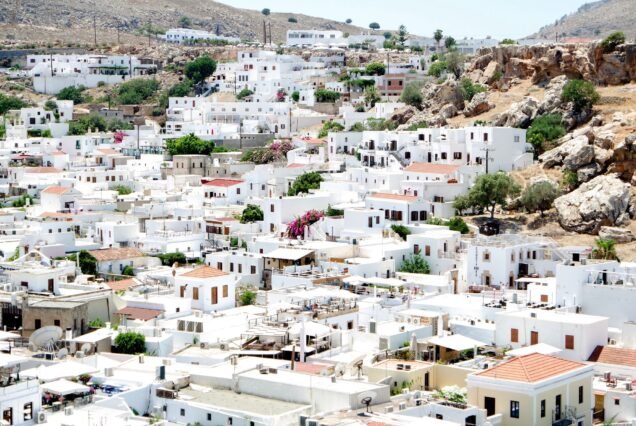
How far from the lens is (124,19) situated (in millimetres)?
146750

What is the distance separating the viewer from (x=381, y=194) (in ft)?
168

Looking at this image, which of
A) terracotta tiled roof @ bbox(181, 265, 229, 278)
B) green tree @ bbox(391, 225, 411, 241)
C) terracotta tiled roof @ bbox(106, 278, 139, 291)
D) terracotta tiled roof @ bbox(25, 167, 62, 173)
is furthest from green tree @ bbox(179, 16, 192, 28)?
terracotta tiled roof @ bbox(181, 265, 229, 278)

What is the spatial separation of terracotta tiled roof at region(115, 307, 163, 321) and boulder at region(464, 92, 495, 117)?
32.5 meters

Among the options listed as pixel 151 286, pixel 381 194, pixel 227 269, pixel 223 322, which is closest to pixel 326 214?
pixel 381 194

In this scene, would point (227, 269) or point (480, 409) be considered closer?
point (480, 409)

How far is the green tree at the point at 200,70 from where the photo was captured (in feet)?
312

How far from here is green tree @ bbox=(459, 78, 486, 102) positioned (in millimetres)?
66562

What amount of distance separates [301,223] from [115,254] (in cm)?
704

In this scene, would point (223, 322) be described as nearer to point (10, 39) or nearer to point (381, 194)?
point (381, 194)

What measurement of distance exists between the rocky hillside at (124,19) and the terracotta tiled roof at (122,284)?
292 feet

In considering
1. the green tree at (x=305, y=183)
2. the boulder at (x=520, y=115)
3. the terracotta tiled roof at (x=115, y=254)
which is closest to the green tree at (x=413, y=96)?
the boulder at (x=520, y=115)

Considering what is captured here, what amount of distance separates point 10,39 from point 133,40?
1290 centimetres

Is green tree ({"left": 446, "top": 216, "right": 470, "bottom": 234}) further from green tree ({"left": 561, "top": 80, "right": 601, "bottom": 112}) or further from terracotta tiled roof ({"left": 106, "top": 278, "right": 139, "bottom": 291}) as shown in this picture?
terracotta tiled roof ({"left": 106, "top": 278, "right": 139, "bottom": 291})

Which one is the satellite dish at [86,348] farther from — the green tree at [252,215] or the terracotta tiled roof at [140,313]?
the green tree at [252,215]
